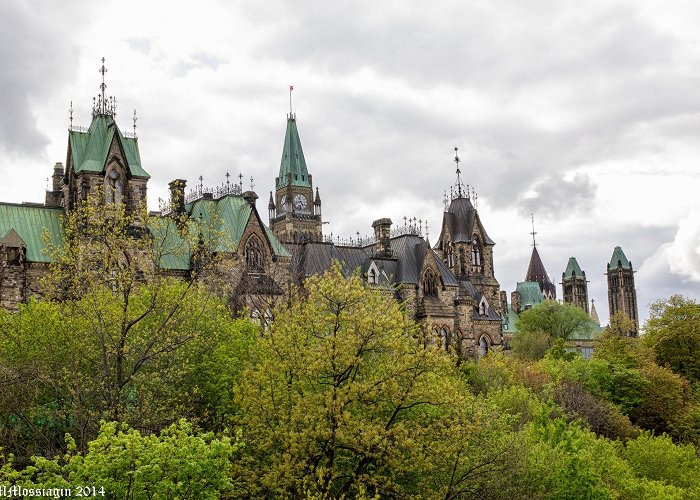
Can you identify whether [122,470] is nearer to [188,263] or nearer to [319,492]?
[319,492]

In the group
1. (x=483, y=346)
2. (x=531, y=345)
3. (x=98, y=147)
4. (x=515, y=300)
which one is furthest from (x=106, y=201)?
(x=515, y=300)

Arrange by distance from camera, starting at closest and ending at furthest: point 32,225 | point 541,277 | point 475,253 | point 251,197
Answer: point 32,225, point 251,197, point 475,253, point 541,277

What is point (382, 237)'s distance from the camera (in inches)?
3172

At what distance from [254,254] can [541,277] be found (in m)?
126

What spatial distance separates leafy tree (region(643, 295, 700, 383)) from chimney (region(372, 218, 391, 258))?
25301mm

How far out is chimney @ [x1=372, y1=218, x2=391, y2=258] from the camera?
262 feet

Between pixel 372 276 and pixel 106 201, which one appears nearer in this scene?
pixel 106 201

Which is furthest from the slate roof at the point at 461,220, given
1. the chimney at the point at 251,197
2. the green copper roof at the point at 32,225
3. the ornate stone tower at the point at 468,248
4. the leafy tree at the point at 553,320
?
the green copper roof at the point at 32,225

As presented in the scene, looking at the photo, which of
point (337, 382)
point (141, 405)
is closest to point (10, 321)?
point (141, 405)

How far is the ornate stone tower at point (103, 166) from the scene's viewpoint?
2286 inches

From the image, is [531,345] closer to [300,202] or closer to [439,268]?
[439,268]

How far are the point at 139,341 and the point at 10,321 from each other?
690 centimetres

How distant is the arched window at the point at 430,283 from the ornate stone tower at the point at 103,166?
28.5 m

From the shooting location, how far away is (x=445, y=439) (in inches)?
1177
